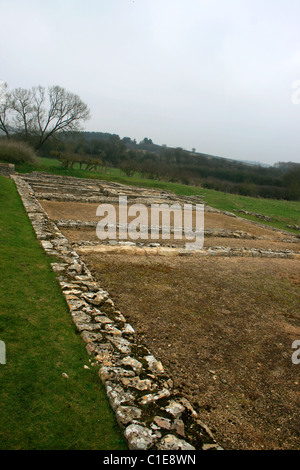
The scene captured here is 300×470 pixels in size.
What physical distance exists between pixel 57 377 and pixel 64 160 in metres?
25.8

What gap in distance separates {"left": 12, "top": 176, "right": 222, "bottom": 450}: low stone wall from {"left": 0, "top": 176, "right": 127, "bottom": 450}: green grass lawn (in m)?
0.11

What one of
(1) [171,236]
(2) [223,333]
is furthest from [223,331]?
(1) [171,236]

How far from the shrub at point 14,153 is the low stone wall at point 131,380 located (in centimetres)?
2038

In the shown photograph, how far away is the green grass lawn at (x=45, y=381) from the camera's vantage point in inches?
78.9

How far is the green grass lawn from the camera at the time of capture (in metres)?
2.00

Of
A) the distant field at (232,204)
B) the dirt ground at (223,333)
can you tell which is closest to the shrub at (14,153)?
the distant field at (232,204)

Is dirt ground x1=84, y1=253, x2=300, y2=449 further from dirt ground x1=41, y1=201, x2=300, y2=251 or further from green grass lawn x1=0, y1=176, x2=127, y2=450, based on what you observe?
dirt ground x1=41, y1=201, x2=300, y2=251

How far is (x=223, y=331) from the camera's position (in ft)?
13.2

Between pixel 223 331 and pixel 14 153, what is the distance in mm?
22624

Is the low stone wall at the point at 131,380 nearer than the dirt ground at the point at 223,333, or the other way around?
the low stone wall at the point at 131,380

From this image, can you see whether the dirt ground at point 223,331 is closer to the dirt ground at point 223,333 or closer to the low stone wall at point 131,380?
the dirt ground at point 223,333

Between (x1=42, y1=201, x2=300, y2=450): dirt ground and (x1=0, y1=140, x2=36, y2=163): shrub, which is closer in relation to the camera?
(x1=42, y1=201, x2=300, y2=450): dirt ground

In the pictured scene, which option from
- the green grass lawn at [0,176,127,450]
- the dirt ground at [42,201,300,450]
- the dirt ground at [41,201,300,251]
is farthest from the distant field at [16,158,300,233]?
the green grass lawn at [0,176,127,450]

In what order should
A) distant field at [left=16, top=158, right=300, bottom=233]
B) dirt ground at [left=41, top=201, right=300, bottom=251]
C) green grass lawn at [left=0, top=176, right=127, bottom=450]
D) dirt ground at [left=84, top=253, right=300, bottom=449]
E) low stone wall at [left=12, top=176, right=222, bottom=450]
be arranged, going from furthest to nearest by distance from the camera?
distant field at [left=16, top=158, right=300, bottom=233], dirt ground at [left=41, top=201, right=300, bottom=251], dirt ground at [left=84, top=253, right=300, bottom=449], low stone wall at [left=12, top=176, right=222, bottom=450], green grass lawn at [left=0, top=176, right=127, bottom=450]
